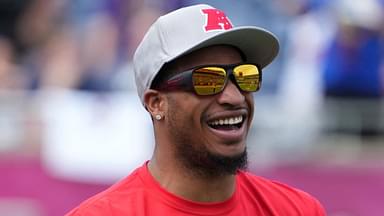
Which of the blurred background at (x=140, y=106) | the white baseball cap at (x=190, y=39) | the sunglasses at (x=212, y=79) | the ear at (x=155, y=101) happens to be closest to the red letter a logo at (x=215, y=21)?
the white baseball cap at (x=190, y=39)

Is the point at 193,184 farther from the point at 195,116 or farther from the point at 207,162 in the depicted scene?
the point at 195,116

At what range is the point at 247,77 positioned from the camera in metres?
3.50

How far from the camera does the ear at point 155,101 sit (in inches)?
141

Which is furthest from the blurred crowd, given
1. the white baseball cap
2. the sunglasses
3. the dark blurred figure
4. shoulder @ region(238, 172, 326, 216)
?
the sunglasses

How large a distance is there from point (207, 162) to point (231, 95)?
229mm

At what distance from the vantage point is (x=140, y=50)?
3639 mm

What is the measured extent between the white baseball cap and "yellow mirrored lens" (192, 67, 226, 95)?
8cm

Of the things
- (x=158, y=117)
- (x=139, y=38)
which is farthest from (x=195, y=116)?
(x=139, y=38)

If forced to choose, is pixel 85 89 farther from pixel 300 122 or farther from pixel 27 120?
pixel 300 122

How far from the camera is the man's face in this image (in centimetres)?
346

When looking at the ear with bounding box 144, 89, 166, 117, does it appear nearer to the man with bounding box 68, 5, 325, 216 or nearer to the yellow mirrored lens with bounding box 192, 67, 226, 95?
the man with bounding box 68, 5, 325, 216

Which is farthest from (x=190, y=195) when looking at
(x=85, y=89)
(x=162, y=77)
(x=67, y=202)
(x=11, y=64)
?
(x=11, y=64)

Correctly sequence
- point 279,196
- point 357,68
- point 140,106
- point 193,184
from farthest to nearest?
point 357,68 → point 140,106 → point 279,196 → point 193,184

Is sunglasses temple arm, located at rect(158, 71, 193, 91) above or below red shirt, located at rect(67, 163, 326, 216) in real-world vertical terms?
above
